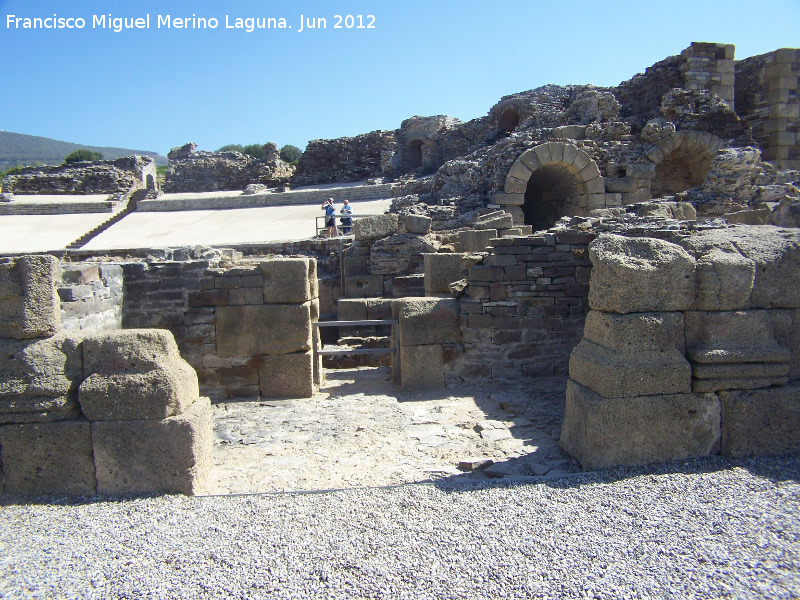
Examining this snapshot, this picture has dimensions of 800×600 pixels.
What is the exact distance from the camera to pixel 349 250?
10516 mm

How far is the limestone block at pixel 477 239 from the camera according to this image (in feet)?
28.6

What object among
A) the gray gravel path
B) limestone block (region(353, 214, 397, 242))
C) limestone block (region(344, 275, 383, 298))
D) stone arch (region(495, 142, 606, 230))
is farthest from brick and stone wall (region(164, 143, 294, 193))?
the gray gravel path

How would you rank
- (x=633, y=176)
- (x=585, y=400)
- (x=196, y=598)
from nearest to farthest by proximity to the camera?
(x=196, y=598)
(x=585, y=400)
(x=633, y=176)

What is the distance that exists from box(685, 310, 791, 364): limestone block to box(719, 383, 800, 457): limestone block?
0.82 feet

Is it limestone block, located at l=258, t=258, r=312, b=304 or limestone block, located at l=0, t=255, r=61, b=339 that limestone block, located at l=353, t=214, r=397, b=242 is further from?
limestone block, located at l=0, t=255, r=61, b=339

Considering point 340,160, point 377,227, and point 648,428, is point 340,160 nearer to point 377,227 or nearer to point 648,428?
point 377,227

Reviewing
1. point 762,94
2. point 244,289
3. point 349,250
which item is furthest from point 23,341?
point 762,94

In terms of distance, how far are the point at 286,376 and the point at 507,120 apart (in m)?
19.2

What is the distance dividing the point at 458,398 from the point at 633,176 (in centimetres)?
948

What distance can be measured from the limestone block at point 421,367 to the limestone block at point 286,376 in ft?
3.49

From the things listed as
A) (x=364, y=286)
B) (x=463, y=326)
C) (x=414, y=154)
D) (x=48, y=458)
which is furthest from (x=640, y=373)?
(x=414, y=154)

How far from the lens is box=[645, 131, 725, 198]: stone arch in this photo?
12.9 m

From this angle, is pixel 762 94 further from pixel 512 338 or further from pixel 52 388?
pixel 52 388

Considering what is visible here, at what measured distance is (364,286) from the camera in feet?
33.4
